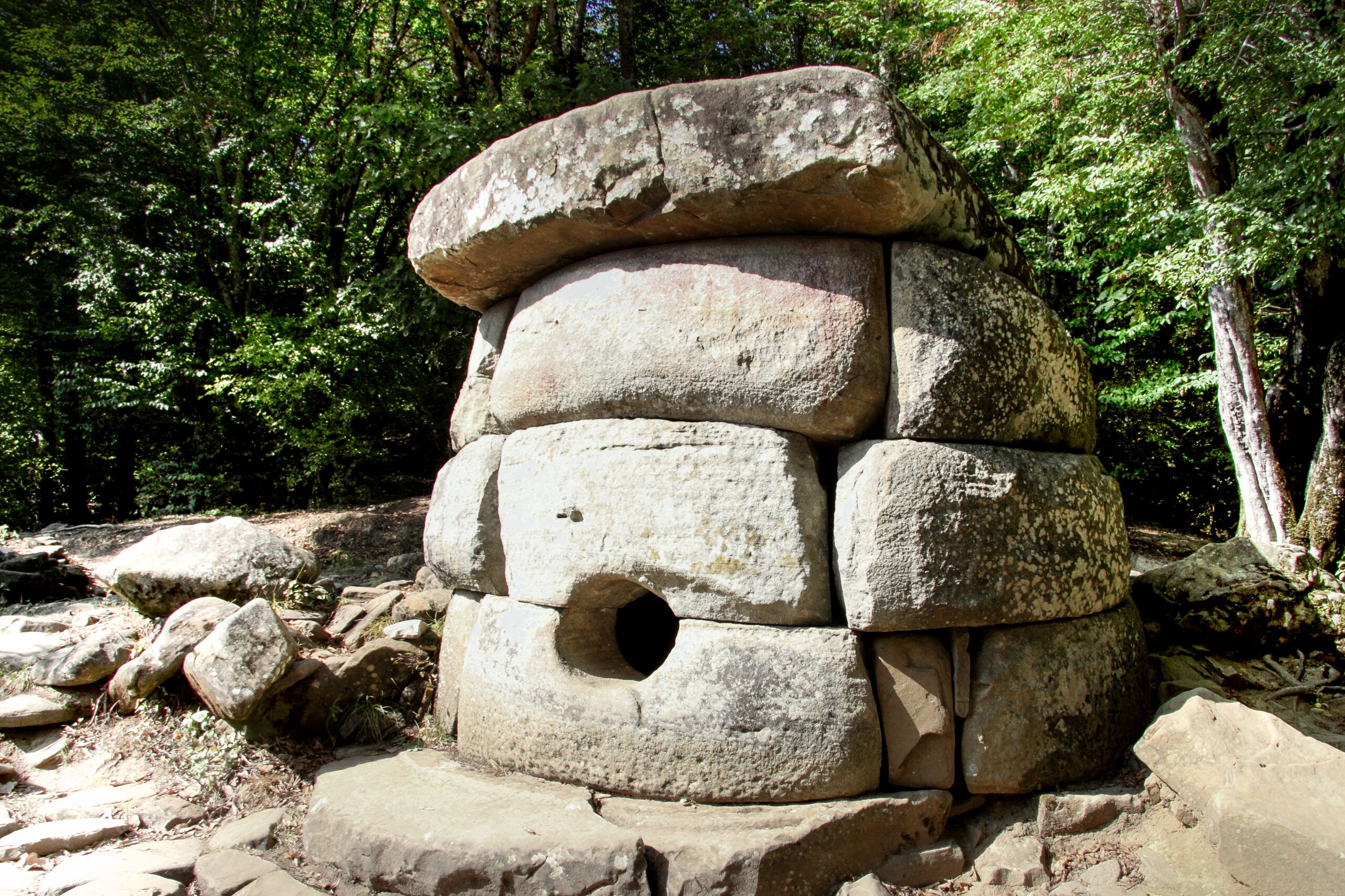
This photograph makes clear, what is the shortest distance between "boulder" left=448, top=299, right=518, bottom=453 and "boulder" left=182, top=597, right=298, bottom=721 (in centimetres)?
106

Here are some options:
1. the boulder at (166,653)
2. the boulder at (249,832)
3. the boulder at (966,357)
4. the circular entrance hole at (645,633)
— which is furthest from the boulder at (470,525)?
the boulder at (966,357)

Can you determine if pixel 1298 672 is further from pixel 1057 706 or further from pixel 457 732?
pixel 457 732

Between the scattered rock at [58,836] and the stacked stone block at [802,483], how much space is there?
3.67 ft

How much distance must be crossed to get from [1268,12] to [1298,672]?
3690 millimetres

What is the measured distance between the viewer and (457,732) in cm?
289

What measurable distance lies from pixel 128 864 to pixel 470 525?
4.74 ft

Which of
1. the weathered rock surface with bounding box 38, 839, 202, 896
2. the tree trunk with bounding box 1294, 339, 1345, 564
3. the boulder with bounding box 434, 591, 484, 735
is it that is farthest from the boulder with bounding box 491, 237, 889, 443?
the tree trunk with bounding box 1294, 339, 1345, 564

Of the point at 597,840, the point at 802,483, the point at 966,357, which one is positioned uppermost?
the point at 966,357

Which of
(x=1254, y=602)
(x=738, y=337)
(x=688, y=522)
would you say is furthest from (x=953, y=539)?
(x=1254, y=602)

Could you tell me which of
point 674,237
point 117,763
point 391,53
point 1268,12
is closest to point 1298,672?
point 674,237

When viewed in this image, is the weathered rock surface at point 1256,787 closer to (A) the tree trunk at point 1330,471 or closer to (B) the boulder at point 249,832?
(B) the boulder at point 249,832

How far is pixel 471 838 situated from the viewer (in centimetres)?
213

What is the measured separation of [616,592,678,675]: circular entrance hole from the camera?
3.45m

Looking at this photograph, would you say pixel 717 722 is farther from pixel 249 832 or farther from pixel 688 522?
pixel 249 832
